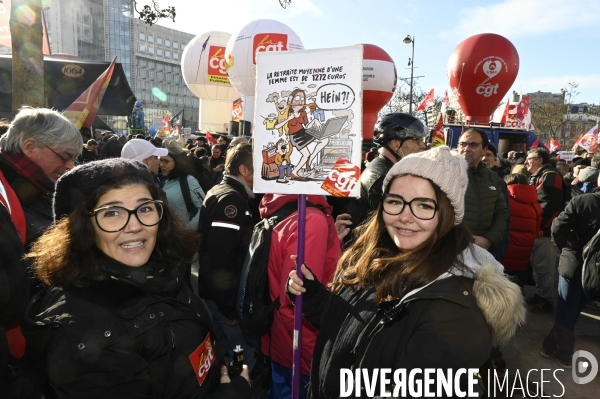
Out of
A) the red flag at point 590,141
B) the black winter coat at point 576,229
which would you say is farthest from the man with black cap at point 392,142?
the red flag at point 590,141

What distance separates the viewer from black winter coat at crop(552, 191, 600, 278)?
3686 millimetres

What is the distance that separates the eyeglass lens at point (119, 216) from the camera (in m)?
1.50

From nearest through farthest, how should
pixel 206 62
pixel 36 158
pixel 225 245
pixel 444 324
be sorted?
pixel 444 324
pixel 36 158
pixel 225 245
pixel 206 62

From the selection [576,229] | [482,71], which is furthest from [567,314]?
[482,71]

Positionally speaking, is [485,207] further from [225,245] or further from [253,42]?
[253,42]

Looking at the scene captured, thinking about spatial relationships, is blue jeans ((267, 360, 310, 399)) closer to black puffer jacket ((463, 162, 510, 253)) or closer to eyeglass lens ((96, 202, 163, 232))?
eyeglass lens ((96, 202, 163, 232))

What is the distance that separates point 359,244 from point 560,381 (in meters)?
3.03

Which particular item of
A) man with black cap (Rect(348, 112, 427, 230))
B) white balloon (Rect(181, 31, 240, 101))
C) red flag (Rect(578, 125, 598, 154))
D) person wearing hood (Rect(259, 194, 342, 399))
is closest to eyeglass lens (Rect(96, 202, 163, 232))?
Result: person wearing hood (Rect(259, 194, 342, 399))

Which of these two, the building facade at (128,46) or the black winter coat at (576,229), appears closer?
the black winter coat at (576,229)

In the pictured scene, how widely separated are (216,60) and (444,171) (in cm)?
2459

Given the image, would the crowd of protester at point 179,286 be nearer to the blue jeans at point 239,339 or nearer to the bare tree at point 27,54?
the blue jeans at point 239,339

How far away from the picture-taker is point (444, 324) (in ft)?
4.53

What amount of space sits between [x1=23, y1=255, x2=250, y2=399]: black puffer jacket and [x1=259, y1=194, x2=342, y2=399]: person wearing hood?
96 cm

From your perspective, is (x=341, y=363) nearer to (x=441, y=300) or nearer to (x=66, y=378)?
(x=441, y=300)
